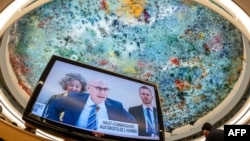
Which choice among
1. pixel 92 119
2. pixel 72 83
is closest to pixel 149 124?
pixel 92 119

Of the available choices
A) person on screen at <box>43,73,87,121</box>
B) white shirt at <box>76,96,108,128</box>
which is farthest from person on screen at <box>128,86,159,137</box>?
person on screen at <box>43,73,87,121</box>

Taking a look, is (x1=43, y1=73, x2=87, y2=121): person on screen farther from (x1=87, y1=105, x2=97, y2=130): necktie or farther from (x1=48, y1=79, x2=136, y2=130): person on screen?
(x1=87, y1=105, x2=97, y2=130): necktie

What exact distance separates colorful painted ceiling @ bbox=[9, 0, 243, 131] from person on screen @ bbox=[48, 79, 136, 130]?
20.8 feet

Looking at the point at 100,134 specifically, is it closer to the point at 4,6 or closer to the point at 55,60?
the point at 55,60

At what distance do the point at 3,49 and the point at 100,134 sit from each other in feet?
23.5

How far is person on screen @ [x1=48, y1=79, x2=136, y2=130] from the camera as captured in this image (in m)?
3.49

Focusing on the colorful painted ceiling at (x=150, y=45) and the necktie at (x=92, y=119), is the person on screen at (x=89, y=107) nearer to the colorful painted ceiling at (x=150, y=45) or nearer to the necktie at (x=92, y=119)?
the necktie at (x=92, y=119)

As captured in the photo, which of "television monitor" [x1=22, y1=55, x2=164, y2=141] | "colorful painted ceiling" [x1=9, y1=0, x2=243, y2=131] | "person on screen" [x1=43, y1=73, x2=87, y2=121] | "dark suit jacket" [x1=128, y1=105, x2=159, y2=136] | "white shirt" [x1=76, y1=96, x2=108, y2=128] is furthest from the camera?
"colorful painted ceiling" [x1=9, y1=0, x2=243, y2=131]

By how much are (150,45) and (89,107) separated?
7.43 m

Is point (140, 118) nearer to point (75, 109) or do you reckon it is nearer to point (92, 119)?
point (92, 119)

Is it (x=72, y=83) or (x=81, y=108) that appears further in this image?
(x=72, y=83)

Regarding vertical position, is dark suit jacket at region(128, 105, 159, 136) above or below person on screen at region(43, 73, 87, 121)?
below

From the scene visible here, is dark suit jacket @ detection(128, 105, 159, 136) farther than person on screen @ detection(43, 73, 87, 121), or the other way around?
dark suit jacket @ detection(128, 105, 159, 136)

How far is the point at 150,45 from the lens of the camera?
10.9m
